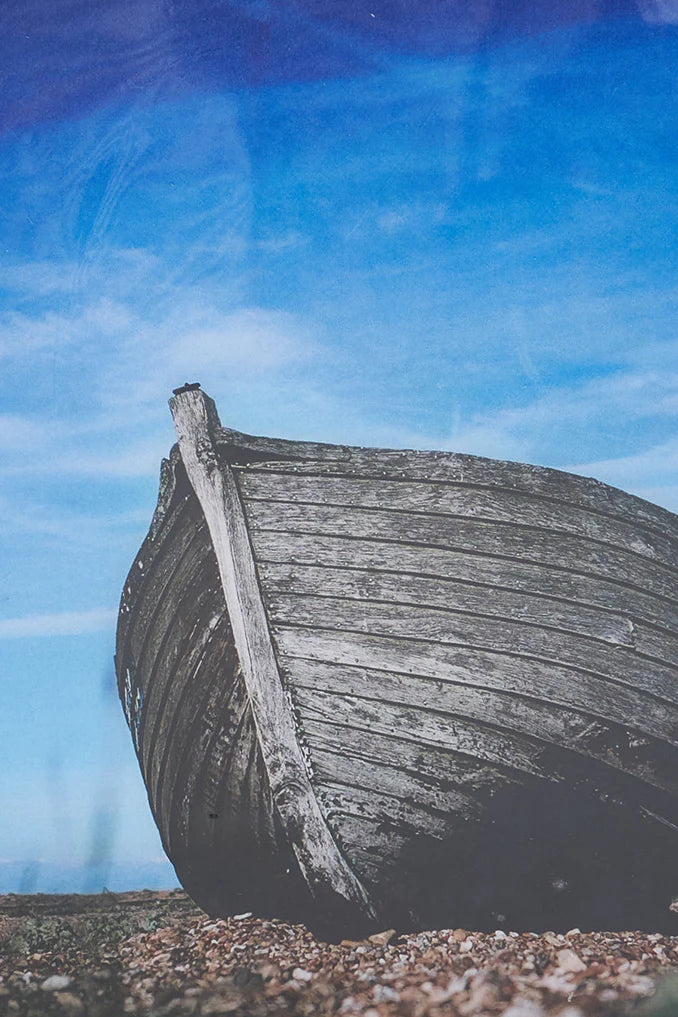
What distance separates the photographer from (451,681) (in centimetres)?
273

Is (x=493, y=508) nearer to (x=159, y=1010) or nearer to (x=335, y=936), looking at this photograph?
(x=335, y=936)

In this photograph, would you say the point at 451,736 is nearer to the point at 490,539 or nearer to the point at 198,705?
the point at 490,539

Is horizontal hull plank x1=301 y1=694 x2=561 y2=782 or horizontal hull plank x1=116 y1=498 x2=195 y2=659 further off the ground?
horizontal hull plank x1=116 y1=498 x2=195 y2=659

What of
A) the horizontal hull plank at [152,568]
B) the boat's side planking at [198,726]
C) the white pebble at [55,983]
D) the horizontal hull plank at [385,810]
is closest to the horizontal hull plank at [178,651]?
the boat's side planking at [198,726]

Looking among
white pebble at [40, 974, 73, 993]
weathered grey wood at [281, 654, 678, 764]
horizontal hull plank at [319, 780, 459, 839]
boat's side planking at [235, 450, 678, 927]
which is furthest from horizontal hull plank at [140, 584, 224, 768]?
white pebble at [40, 974, 73, 993]

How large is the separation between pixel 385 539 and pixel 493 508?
37cm

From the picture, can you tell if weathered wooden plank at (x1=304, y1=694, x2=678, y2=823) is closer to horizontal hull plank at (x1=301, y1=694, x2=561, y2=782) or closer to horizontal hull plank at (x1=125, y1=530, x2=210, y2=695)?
horizontal hull plank at (x1=301, y1=694, x2=561, y2=782)

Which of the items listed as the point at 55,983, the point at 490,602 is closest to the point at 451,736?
the point at 490,602

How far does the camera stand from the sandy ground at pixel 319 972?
7.74 ft

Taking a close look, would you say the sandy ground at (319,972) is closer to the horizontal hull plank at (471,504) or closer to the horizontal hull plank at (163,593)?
the horizontal hull plank at (163,593)

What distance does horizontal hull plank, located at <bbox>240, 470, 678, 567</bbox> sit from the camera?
282cm

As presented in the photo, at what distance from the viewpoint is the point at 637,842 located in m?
2.88

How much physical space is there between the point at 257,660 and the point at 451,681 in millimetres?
653

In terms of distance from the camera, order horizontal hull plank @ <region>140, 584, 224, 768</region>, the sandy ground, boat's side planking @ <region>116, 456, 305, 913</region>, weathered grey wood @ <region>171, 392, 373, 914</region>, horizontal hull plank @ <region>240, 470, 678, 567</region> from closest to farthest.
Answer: the sandy ground
weathered grey wood @ <region>171, 392, 373, 914</region>
horizontal hull plank @ <region>240, 470, 678, 567</region>
boat's side planking @ <region>116, 456, 305, 913</region>
horizontal hull plank @ <region>140, 584, 224, 768</region>
